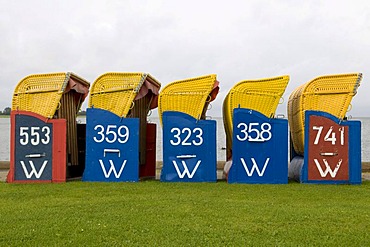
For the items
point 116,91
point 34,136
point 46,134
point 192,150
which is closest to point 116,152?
point 116,91

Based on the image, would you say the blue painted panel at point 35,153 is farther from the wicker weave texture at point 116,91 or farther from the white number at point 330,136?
the white number at point 330,136

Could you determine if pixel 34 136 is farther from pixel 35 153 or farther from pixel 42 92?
pixel 42 92

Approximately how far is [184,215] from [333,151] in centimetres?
463

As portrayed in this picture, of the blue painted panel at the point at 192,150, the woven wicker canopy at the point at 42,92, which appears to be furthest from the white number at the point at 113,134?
the woven wicker canopy at the point at 42,92

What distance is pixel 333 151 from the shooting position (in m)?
10.1

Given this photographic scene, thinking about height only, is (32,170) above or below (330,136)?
below

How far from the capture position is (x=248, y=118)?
10203 millimetres

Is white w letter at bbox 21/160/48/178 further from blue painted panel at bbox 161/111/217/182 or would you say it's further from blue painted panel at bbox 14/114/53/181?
blue painted panel at bbox 161/111/217/182

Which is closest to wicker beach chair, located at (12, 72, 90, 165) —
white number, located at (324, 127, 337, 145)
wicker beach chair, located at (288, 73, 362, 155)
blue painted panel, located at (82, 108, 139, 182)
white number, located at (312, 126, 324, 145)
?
blue painted panel, located at (82, 108, 139, 182)

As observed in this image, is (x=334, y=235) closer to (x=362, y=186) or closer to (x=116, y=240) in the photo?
(x=116, y=240)

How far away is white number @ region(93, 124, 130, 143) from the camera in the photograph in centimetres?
1045

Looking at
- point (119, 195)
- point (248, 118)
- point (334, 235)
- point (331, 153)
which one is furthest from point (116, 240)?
point (331, 153)

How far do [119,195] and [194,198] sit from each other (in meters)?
1.34

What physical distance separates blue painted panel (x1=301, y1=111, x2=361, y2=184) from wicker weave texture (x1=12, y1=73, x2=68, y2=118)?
518 cm
